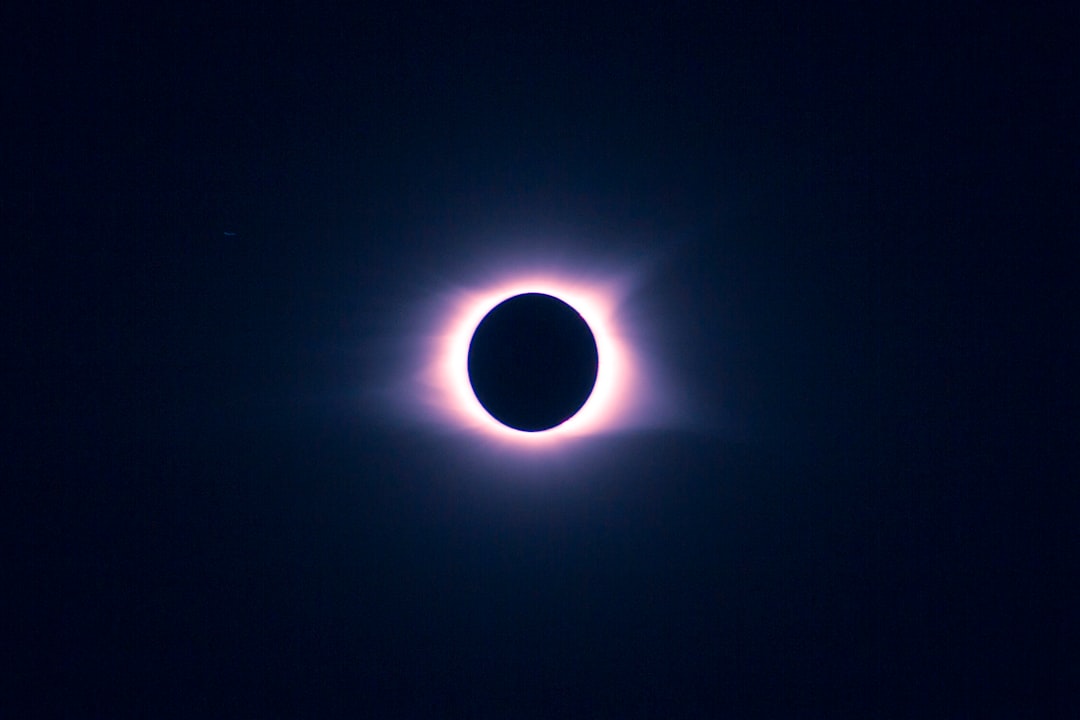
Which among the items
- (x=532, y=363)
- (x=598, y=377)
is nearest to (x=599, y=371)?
(x=598, y=377)

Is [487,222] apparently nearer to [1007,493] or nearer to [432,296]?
[432,296]

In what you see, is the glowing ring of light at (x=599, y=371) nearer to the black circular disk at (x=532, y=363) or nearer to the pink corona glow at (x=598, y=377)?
the pink corona glow at (x=598, y=377)

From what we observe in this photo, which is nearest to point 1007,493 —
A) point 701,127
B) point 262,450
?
point 701,127

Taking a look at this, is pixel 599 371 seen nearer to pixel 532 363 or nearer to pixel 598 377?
pixel 598 377

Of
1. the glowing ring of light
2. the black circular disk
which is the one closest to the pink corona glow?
the glowing ring of light

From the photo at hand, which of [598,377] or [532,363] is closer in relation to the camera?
[532,363]
